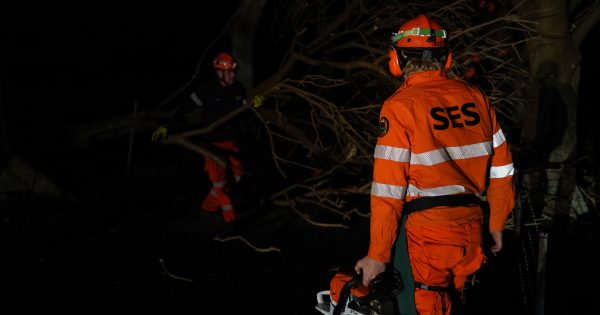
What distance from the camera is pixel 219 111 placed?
25.0 ft

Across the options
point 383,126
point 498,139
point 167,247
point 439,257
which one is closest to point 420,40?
point 383,126

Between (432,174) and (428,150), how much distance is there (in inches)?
4.5

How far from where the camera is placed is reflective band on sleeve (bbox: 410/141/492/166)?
2.79 metres

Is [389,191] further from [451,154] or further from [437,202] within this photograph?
[451,154]

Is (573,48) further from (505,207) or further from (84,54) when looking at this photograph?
(84,54)

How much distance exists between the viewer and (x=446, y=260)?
2.82 meters

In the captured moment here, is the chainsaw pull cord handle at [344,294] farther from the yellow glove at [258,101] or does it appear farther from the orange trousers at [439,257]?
the yellow glove at [258,101]

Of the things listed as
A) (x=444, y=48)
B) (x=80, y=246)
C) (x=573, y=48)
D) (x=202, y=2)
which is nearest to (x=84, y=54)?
(x=202, y=2)

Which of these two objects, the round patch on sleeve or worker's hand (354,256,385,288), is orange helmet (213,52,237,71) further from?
worker's hand (354,256,385,288)

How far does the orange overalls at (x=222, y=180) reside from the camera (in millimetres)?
7316

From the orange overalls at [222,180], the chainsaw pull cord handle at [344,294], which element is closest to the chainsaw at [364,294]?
the chainsaw pull cord handle at [344,294]

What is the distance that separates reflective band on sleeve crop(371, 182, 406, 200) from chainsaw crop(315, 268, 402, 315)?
38 cm

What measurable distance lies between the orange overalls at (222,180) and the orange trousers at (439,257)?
459cm

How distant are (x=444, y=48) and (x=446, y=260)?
1017mm
